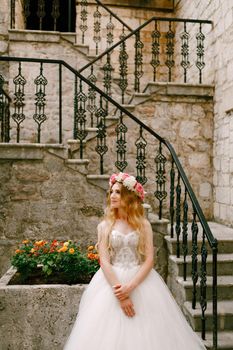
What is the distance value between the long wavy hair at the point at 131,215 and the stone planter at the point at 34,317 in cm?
110

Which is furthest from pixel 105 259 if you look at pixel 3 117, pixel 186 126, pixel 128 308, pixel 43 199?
pixel 3 117

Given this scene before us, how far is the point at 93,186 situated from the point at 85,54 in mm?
3951

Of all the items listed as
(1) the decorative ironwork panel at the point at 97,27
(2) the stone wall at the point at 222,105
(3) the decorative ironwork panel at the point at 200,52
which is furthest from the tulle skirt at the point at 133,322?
(1) the decorative ironwork panel at the point at 97,27

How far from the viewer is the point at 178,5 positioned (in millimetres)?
8844

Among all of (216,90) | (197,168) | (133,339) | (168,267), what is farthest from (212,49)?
(133,339)

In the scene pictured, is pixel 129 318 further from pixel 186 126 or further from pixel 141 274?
pixel 186 126

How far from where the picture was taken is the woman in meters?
2.49

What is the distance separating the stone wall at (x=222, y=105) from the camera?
18.7 feet

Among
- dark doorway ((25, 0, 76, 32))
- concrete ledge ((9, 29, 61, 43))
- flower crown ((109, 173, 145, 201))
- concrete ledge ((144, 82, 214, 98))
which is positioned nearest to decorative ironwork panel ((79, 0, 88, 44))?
concrete ledge ((9, 29, 61, 43))

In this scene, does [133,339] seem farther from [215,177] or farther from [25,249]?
[215,177]

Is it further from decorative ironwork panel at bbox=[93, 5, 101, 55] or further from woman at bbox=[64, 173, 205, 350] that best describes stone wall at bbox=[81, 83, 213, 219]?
woman at bbox=[64, 173, 205, 350]

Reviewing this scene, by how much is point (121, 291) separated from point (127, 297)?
63 mm

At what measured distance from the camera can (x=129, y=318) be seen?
253 centimetres

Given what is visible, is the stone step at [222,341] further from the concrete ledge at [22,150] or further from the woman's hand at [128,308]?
the concrete ledge at [22,150]
